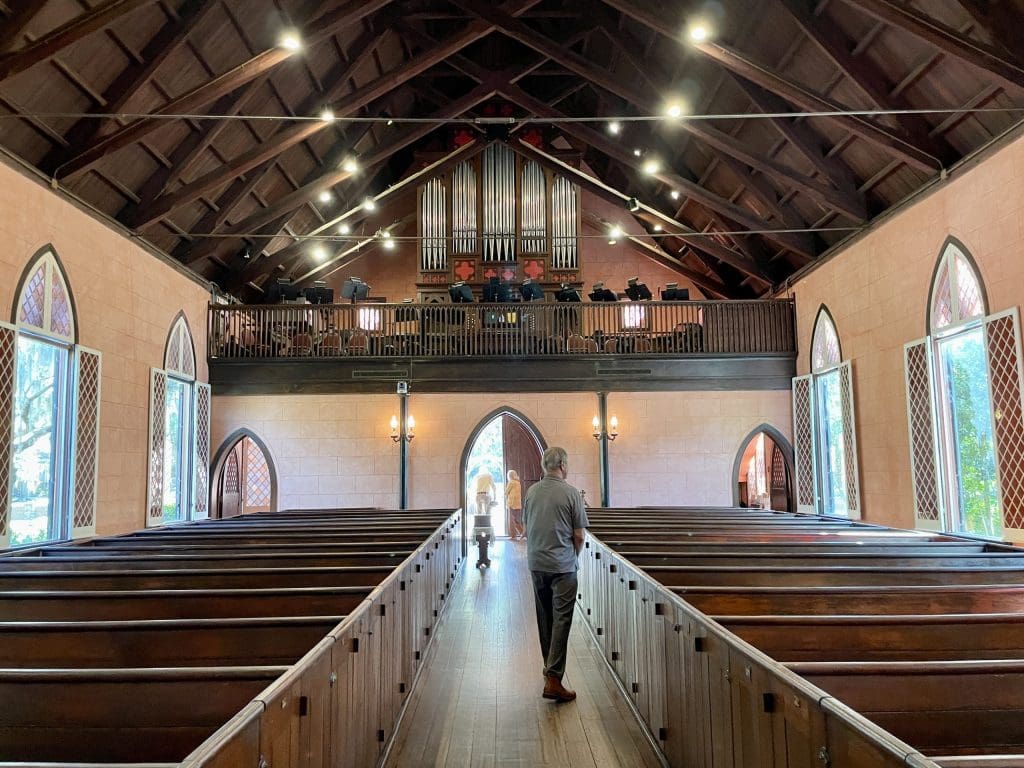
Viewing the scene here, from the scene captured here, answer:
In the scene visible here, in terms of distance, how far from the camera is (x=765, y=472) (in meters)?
16.8

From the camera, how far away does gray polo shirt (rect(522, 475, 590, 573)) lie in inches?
171

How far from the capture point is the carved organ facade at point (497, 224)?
567 inches

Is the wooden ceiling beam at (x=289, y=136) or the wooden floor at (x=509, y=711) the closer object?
the wooden floor at (x=509, y=711)

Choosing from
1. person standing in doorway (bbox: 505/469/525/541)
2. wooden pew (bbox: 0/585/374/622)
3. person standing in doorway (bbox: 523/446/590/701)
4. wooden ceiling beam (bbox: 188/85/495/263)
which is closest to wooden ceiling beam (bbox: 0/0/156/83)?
wooden ceiling beam (bbox: 188/85/495/263)

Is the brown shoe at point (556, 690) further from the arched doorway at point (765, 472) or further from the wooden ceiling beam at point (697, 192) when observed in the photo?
the wooden ceiling beam at point (697, 192)

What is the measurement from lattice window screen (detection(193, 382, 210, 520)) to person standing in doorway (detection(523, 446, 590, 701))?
8446 millimetres

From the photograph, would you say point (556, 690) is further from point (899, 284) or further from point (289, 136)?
point (289, 136)

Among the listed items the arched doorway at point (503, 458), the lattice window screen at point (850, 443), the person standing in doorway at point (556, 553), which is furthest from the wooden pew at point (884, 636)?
the arched doorway at point (503, 458)

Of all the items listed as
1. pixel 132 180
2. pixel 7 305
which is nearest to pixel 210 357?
pixel 132 180

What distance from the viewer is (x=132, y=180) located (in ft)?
29.9

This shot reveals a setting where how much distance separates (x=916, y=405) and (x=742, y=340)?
13.0ft

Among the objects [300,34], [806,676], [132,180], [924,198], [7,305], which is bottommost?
[806,676]

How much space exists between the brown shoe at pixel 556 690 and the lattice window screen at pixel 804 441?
321 inches

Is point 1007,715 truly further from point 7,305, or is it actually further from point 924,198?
point 7,305
